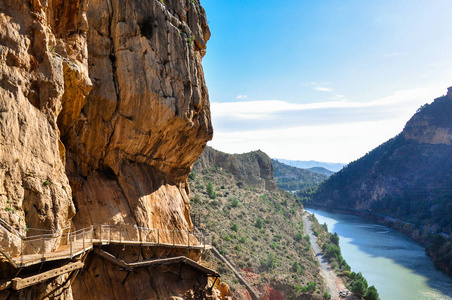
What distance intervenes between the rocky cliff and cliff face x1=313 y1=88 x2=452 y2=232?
87.8 meters

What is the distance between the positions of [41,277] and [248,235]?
136 ft

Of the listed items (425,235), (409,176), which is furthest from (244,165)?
(409,176)

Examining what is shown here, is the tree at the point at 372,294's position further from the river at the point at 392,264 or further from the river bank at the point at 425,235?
the river bank at the point at 425,235

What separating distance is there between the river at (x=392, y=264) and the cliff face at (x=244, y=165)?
23.7 meters

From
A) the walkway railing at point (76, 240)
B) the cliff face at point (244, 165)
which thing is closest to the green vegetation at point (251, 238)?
the cliff face at point (244, 165)

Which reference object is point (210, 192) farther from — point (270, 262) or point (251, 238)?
point (270, 262)

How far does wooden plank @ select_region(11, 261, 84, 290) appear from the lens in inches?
303

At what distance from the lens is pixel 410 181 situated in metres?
115

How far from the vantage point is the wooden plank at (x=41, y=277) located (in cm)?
770

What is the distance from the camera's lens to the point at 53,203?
31.1ft

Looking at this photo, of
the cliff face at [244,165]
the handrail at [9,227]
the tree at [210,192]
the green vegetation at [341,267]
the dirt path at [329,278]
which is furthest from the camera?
the cliff face at [244,165]

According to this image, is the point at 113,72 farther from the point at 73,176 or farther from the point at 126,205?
the point at 126,205

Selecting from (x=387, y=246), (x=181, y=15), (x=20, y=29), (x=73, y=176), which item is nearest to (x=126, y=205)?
(x=73, y=176)

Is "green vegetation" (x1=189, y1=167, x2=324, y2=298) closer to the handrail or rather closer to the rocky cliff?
the rocky cliff
